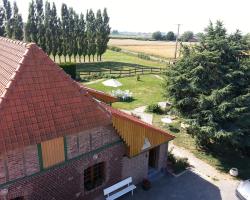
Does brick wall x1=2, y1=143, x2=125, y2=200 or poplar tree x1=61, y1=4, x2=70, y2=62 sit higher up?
poplar tree x1=61, y1=4, x2=70, y2=62

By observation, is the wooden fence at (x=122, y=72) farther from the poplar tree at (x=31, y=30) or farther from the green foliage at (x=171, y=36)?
the green foliage at (x=171, y=36)

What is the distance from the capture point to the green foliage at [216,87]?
17016mm

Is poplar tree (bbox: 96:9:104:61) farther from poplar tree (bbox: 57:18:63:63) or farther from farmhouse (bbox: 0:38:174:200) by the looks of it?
farmhouse (bbox: 0:38:174:200)

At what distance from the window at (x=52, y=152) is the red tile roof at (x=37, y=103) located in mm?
476

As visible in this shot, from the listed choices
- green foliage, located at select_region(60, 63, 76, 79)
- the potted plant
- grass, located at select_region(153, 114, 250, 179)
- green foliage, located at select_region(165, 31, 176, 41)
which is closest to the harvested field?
green foliage, located at select_region(165, 31, 176, 41)

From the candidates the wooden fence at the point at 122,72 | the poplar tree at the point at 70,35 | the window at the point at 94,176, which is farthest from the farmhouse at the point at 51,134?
the poplar tree at the point at 70,35

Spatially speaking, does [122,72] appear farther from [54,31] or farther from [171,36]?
[171,36]

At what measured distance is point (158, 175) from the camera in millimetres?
15781

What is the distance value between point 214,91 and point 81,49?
4336cm

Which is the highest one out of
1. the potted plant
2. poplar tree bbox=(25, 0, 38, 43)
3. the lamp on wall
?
poplar tree bbox=(25, 0, 38, 43)

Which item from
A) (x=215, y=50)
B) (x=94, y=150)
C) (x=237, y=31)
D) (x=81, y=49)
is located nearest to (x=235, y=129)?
(x=215, y=50)

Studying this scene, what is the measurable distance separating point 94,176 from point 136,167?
255 centimetres

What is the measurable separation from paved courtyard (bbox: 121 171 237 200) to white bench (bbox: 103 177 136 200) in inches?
18.8

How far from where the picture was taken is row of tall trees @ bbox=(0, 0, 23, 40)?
5233cm
